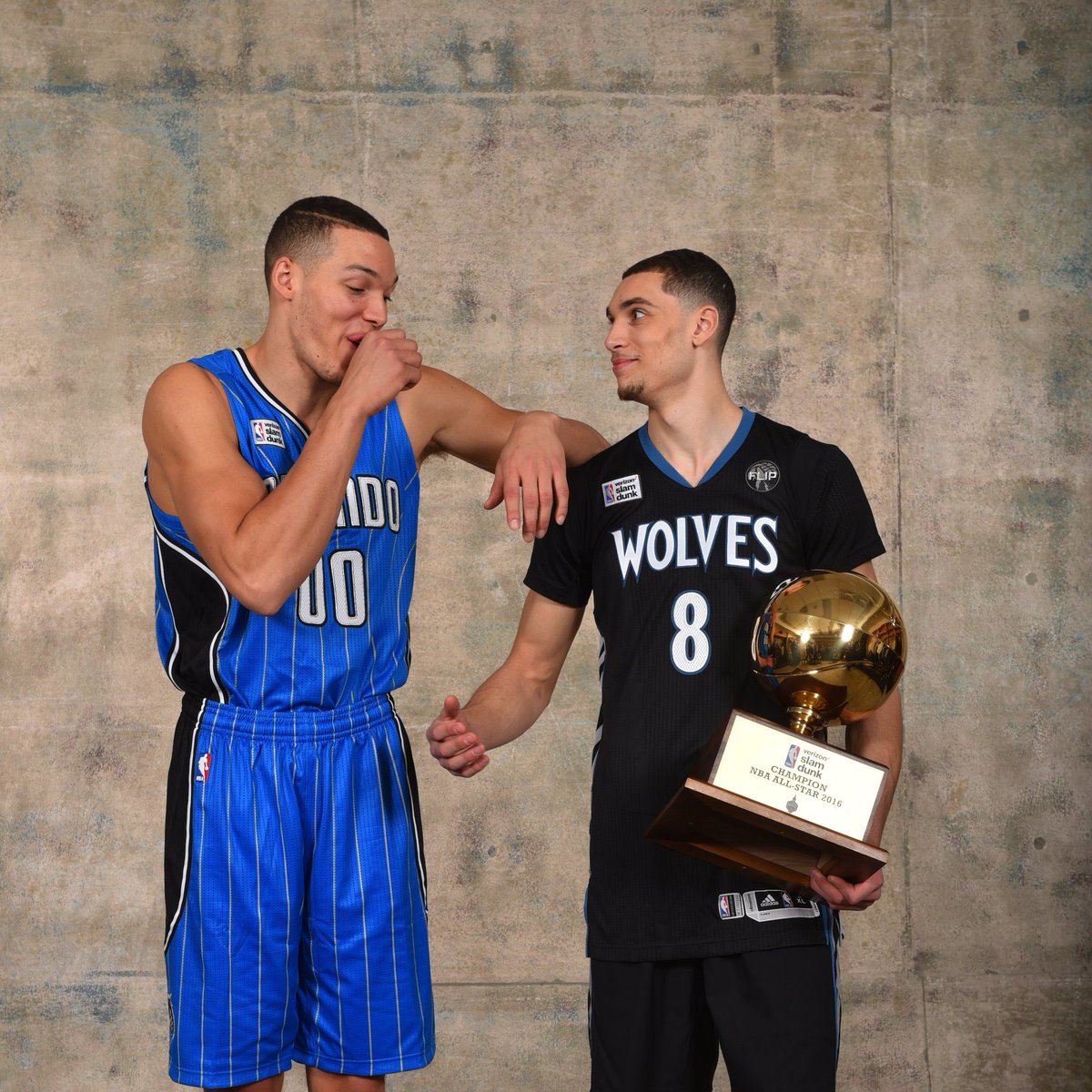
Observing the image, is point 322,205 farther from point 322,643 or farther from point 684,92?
point 684,92

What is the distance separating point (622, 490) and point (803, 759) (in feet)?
2.26

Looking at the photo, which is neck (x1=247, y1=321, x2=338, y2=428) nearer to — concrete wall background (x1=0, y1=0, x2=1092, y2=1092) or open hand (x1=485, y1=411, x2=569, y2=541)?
open hand (x1=485, y1=411, x2=569, y2=541)

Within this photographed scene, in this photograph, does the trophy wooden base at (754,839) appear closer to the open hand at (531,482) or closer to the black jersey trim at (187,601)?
the open hand at (531,482)

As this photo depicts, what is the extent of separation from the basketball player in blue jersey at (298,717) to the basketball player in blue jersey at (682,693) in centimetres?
20

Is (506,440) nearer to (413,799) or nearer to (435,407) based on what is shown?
(435,407)

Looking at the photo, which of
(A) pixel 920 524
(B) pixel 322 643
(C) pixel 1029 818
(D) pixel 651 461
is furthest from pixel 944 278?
(B) pixel 322 643

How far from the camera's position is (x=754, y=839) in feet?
5.85

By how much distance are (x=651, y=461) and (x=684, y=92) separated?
204 cm

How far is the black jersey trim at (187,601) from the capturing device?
2.04 metres

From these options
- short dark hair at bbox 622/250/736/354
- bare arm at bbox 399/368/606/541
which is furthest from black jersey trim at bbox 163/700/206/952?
short dark hair at bbox 622/250/736/354

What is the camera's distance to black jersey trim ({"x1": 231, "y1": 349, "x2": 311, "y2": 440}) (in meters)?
2.13

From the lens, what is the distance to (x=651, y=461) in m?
2.18

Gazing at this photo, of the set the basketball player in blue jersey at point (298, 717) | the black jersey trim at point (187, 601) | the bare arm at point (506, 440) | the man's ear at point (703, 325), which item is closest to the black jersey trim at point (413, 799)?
the basketball player in blue jersey at point (298, 717)

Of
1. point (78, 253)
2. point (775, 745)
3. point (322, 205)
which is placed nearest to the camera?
point (775, 745)
